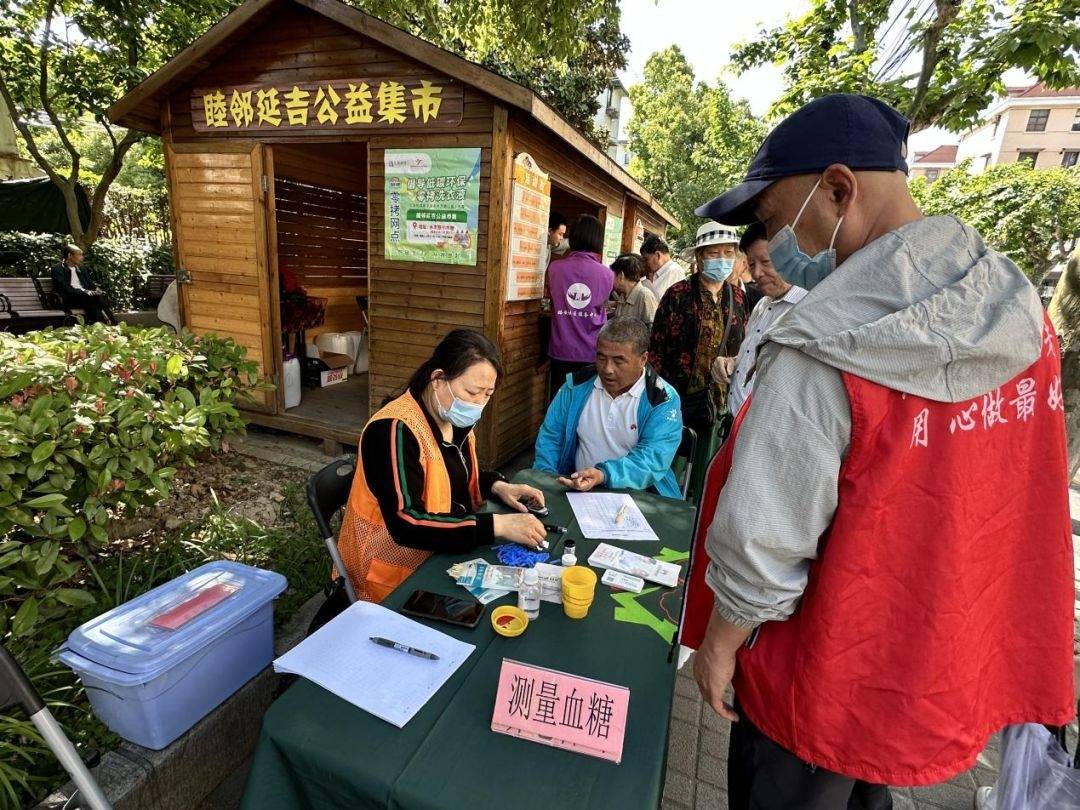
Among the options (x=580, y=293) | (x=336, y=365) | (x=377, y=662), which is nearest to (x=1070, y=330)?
(x=580, y=293)

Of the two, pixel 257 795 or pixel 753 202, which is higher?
pixel 753 202

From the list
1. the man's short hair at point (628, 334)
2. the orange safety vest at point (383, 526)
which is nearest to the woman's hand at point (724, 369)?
the man's short hair at point (628, 334)

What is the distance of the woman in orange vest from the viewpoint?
6.32ft

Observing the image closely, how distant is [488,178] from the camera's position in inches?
169

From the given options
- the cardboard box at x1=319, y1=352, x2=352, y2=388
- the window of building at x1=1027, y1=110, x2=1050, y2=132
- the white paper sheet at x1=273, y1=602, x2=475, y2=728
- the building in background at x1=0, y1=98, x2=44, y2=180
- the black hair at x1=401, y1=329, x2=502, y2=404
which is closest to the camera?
the white paper sheet at x1=273, y1=602, x2=475, y2=728

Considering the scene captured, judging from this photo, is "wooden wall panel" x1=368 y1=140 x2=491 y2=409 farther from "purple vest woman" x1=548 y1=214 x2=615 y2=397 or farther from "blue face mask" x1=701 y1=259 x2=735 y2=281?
"blue face mask" x1=701 y1=259 x2=735 y2=281

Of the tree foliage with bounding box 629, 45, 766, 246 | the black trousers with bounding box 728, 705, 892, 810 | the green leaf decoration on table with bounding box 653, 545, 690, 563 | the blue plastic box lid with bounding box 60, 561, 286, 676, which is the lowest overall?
the blue plastic box lid with bounding box 60, 561, 286, 676

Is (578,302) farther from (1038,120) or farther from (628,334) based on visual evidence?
(1038,120)

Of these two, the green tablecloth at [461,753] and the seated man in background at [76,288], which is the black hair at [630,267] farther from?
the seated man in background at [76,288]

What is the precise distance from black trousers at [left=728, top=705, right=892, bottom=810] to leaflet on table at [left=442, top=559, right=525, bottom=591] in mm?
754

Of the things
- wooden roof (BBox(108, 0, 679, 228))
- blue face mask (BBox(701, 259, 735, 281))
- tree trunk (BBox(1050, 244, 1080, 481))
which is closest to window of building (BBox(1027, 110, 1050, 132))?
wooden roof (BBox(108, 0, 679, 228))

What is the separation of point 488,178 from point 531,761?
4.15m

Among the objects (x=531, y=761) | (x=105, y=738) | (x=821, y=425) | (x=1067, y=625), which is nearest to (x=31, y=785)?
(x=105, y=738)

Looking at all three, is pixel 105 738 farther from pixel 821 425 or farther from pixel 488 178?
pixel 488 178
